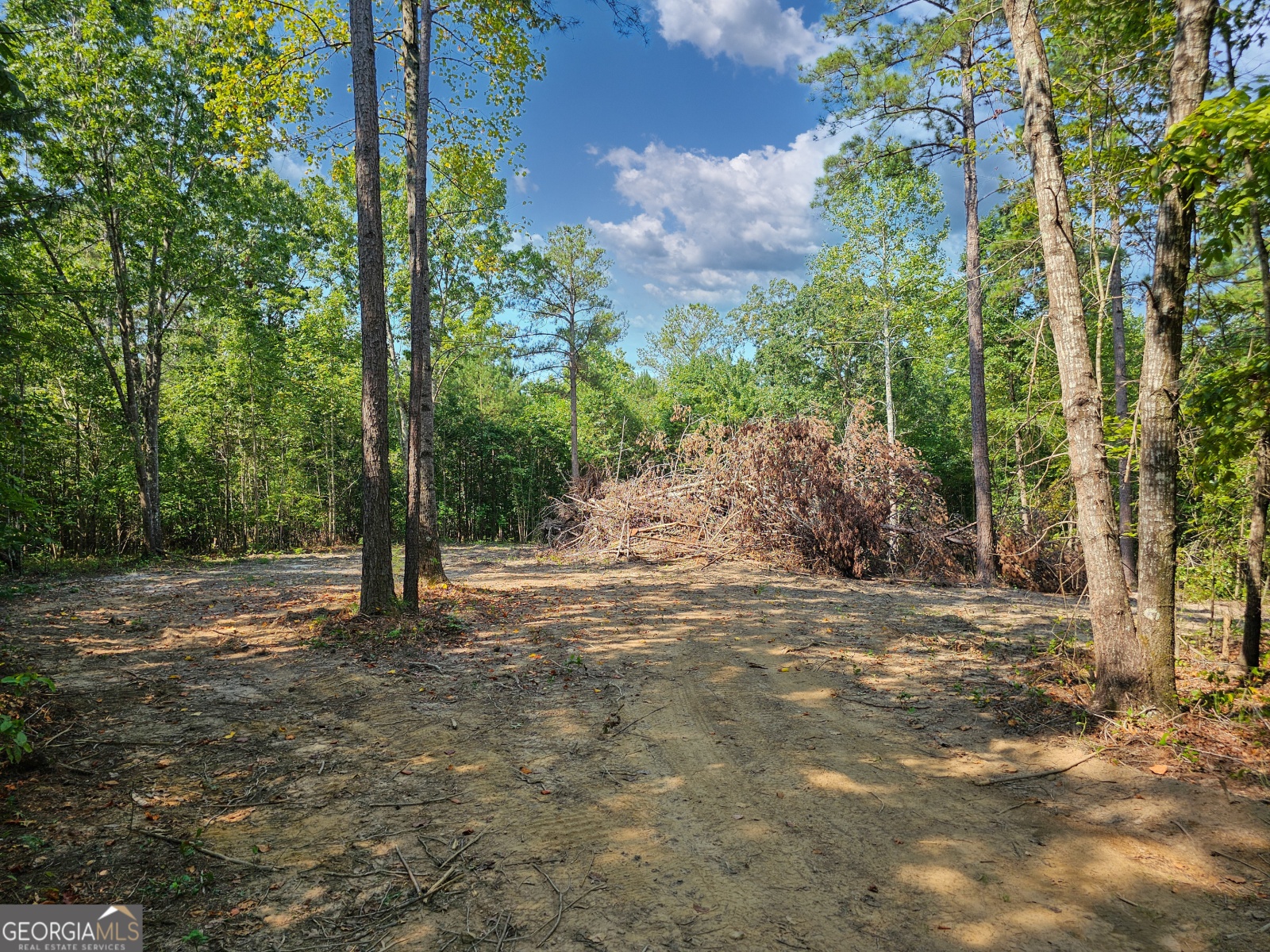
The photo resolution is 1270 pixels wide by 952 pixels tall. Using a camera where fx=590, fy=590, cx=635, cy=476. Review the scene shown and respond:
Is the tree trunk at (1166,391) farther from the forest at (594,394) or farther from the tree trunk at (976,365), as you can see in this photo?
the tree trunk at (976,365)

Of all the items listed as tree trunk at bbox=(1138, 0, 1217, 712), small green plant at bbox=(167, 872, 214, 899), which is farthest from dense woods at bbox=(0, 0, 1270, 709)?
small green plant at bbox=(167, 872, 214, 899)

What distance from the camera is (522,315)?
2105 cm

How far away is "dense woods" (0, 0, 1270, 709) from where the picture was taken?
4078 millimetres

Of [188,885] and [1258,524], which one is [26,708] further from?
[1258,524]

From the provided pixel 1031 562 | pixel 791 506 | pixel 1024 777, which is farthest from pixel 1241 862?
pixel 1031 562

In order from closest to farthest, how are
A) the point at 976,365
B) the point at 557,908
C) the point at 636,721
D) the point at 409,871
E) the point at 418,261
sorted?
1. the point at 557,908
2. the point at 409,871
3. the point at 636,721
4. the point at 418,261
5. the point at 976,365

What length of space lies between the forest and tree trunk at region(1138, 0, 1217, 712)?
20 millimetres

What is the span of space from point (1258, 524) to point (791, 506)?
A: 309 inches

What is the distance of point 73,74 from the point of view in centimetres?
1191

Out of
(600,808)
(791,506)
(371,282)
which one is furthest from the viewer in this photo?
(791,506)

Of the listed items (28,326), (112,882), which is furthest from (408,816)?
(28,326)

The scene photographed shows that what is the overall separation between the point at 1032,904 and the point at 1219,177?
426cm

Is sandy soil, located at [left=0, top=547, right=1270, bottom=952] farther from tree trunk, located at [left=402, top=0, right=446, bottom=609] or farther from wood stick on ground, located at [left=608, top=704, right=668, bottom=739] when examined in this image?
tree trunk, located at [left=402, top=0, right=446, bottom=609]

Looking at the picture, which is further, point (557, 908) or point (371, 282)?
point (371, 282)
